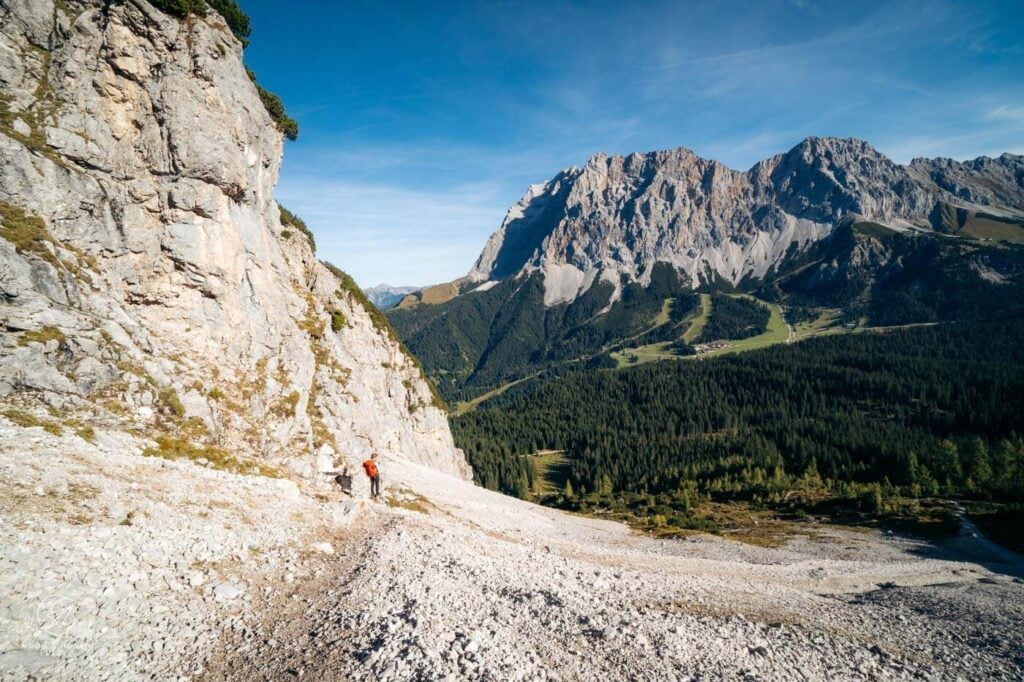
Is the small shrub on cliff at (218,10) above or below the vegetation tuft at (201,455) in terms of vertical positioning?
above

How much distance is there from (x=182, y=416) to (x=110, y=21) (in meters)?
28.8

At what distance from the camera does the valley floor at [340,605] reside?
12625 mm

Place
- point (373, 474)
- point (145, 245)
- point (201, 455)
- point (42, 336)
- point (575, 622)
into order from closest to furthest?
point (575, 622)
point (42, 336)
point (201, 455)
point (373, 474)
point (145, 245)

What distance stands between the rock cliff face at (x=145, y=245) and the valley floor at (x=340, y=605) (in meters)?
5.53

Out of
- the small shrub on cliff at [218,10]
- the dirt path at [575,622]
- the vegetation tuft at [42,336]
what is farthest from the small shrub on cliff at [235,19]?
the dirt path at [575,622]

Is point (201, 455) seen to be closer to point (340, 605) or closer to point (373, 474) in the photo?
point (373, 474)

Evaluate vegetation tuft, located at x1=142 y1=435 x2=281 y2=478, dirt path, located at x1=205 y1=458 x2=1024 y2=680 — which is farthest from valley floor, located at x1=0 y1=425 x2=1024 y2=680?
vegetation tuft, located at x1=142 y1=435 x2=281 y2=478

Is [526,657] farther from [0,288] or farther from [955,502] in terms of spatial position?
[955,502]

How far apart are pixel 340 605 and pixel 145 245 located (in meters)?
29.9

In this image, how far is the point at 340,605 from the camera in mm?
16125

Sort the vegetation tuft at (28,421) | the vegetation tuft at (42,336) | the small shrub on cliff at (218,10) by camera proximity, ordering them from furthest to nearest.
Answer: the small shrub on cliff at (218,10) → the vegetation tuft at (42,336) → the vegetation tuft at (28,421)

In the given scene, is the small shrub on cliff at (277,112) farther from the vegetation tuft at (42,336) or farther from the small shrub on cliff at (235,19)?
the vegetation tuft at (42,336)

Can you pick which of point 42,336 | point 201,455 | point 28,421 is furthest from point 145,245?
point 201,455

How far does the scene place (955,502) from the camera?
294ft
